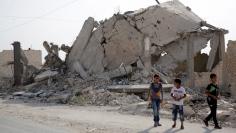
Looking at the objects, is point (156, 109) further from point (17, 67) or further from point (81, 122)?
point (17, 67)

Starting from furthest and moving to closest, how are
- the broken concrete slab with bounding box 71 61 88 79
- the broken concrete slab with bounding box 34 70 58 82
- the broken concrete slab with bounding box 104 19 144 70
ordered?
the broken concrete slab with bounding box 34 70 58 82
the broken concrete slab with bounding box 71 61 88 79
the broken concrete slab with bounding box 104 19 144 70

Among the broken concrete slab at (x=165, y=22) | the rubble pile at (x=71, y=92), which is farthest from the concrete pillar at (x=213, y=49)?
the rubble pile at (x=71, y=92)

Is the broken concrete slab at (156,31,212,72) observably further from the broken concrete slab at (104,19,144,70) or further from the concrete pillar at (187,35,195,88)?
the broken concrete slab at (104,19,144,70)

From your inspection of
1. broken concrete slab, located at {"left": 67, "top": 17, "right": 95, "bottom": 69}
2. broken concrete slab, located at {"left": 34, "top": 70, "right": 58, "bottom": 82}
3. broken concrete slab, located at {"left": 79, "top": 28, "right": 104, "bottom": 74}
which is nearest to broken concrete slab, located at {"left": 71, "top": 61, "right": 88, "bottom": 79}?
broken concrete slab, located at {"left": 79, "top": 28, "right": 104, "bottom": 74}

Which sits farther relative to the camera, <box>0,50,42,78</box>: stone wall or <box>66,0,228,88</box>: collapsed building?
<box>0,50,42,78</box>: stone wall

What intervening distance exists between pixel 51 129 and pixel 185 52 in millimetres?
13955

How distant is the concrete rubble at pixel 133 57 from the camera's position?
22.7m

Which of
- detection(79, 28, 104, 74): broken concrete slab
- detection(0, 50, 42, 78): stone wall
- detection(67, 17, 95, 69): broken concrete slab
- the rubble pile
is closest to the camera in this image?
the rubble pile

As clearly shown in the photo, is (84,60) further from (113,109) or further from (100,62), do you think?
(113,109)

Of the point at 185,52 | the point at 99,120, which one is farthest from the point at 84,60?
the point at 99,120

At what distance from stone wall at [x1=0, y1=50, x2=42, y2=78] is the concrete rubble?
1442cm

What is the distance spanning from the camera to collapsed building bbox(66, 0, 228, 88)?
2400cm

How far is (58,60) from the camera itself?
29.0m

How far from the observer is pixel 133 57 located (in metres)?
24.9
